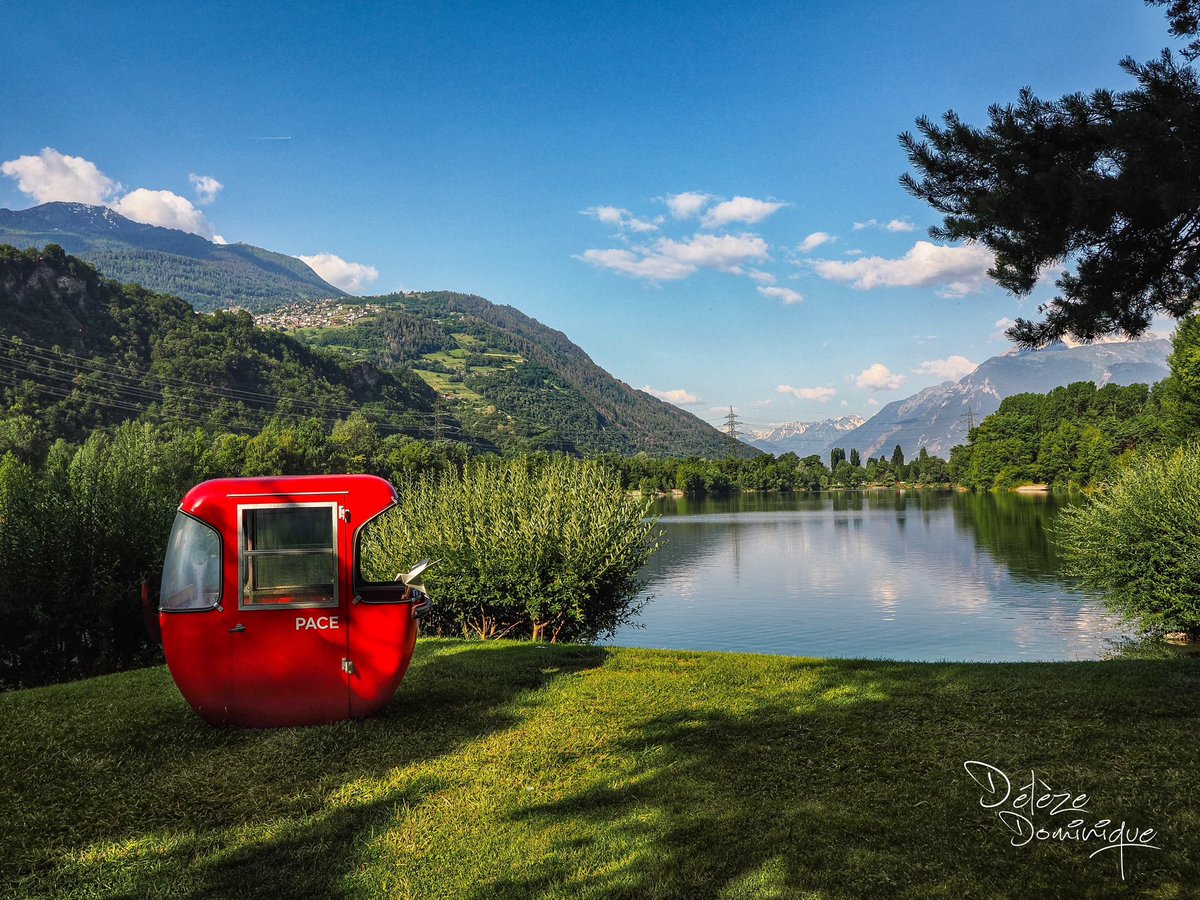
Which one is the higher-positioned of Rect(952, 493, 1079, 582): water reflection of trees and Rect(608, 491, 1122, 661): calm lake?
Rect(952, 493, 1079, 582): water reflection of trees

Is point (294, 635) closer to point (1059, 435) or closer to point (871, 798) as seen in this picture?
point (871, 798)

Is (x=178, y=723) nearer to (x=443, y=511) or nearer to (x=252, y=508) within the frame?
(x=252, y=508)

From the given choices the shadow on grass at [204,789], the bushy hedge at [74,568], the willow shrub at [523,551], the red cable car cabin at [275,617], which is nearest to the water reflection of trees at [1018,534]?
the willow shrub at [523,551]

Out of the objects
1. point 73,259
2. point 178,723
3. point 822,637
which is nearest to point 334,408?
point 73,259

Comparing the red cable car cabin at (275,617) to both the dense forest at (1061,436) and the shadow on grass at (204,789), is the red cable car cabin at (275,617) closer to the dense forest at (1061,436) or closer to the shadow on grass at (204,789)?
the shadow on grass at (204,789)

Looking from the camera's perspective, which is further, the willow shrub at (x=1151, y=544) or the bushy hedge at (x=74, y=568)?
the willow shrub at (x=1151, y=544)

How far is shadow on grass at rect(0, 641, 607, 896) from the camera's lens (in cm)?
531

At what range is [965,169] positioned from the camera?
311 inches

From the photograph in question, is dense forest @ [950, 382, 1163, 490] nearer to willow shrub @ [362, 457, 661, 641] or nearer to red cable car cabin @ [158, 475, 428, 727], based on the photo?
willow shrub @ [362, 457, 661, 641]

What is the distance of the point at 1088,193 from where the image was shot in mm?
6988

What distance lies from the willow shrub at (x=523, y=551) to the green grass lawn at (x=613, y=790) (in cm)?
Answer: 582

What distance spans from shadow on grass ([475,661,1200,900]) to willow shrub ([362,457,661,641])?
24.2 feet

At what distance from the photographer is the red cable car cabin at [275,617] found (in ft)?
25.9
